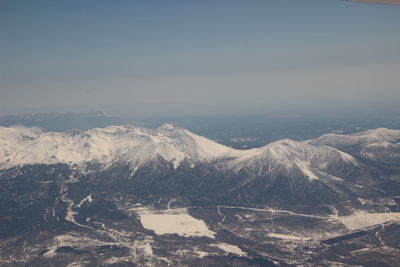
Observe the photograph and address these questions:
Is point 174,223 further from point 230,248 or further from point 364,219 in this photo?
point 364,219

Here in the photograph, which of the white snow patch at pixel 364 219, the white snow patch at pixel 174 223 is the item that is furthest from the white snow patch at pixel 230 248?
the white snow patch at pixel 364 219

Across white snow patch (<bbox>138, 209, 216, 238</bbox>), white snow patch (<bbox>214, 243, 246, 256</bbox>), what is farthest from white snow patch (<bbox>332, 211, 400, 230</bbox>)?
white snow patch (<bbox>138, 209, 216, 238</bbox>)

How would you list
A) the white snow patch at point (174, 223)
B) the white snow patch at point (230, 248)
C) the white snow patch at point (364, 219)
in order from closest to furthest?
1. the white snow patch at point (230, 248)
2. the white snow patch at point (364, 219)
3. the white snow patch at point (174, 223)

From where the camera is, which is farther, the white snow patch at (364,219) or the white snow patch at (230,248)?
the white snow patch at (364,219)

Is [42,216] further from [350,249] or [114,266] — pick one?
[350,249]

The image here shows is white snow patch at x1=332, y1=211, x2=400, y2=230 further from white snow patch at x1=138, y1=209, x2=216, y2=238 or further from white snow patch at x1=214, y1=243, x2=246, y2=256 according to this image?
white snow patch at x1=138, y1=209, x2=216, y2=238

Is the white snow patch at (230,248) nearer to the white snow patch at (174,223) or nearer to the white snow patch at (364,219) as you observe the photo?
the white snow patch at (174,223)

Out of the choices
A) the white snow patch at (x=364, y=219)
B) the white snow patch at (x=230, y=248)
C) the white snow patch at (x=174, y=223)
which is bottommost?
the white snow patch at (x=174, y=223)

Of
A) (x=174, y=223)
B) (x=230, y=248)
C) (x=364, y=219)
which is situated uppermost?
(x=364, y=219)

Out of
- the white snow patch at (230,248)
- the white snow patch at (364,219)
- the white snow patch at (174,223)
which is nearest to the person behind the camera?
the white snow patch at (230,248)

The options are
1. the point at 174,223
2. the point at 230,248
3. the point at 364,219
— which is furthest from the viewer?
the point at 174,223

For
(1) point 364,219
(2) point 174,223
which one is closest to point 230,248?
(2) point 174,223
